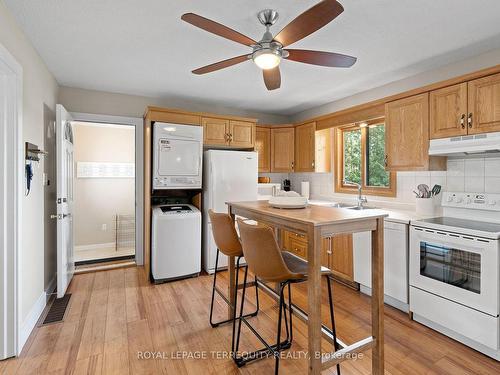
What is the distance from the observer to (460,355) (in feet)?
6.54

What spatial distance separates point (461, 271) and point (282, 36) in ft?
7.35

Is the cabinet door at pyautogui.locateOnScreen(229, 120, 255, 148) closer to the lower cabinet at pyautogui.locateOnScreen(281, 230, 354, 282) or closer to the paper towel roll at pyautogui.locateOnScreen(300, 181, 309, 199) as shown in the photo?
the paper towel roll at pyautogui.locateOnScreen(300, 181, 309, 199)

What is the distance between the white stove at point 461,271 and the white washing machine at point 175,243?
244 cm

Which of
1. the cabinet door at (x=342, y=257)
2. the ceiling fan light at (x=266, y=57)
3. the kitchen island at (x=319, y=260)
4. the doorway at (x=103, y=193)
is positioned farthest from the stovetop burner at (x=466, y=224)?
the doorway at (x=103, y=193)

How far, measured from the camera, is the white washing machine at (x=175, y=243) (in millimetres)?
3314

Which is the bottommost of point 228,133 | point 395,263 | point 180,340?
point 180,340

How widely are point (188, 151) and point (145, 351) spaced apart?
7.46ft

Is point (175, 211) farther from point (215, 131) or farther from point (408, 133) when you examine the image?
point (408, 133)

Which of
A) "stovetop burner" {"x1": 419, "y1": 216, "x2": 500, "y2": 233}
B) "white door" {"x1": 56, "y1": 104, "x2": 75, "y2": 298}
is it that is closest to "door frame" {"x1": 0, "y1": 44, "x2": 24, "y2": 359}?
"white door" {"x1": 56, "y1": 104, "x2": 75, "y2": 298}

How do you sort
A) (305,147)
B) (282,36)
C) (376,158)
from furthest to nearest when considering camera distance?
(305,147)
(376,158)
(282,36)

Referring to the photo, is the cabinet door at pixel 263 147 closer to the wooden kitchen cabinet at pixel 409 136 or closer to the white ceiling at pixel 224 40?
the white ceiling at pixel 224 40

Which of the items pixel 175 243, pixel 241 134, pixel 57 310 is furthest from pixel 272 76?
pixel 57 310

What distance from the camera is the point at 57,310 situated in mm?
2635

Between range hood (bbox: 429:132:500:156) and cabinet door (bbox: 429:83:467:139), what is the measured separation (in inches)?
2.6
